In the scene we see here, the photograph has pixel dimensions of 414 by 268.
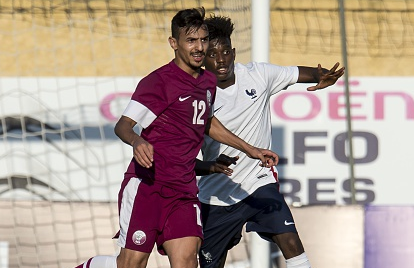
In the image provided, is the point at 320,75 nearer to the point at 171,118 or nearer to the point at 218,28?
the point at 218,28

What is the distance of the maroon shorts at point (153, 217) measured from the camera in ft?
14.9

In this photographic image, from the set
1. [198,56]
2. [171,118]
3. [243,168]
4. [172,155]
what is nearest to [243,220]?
[243,168]

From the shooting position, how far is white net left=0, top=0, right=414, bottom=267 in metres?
6.46

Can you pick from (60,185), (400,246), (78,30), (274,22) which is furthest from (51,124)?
(400,246)

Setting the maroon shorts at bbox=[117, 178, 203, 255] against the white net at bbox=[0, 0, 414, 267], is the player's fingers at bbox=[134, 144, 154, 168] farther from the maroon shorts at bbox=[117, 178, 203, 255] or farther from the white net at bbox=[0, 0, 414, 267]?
the white net at bbox=[0, 0, 414, 267]

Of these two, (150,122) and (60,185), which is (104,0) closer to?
(60,185)

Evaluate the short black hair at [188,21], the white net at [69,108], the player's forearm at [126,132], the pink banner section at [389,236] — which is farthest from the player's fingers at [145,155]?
the pink banner section at [389,236]

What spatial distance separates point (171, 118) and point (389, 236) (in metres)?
2.51

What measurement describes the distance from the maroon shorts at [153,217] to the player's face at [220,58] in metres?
0.87

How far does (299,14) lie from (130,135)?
536cm

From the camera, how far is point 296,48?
9.24 m

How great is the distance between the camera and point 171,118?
450cm

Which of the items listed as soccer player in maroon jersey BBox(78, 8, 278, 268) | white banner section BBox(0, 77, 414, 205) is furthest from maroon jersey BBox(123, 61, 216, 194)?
white banner section BBox(0, 77, 414, 205)

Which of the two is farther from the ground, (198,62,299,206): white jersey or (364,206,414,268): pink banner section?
(198,62,299,206): white jersey
